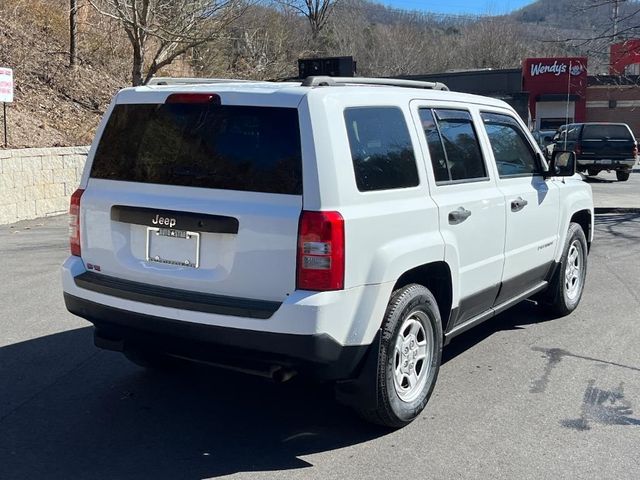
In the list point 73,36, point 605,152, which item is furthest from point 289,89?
point 605,152

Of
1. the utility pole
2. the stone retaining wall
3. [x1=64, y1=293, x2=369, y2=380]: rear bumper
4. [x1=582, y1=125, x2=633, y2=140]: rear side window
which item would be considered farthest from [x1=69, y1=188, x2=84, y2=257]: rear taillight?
[x1=582, y1=125, x2=633, y2=140]: rear side window

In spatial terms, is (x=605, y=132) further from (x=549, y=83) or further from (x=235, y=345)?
(x=549, y=83)

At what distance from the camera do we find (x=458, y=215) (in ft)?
15.4

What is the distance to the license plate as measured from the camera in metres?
3.94

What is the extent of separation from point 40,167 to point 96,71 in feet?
33.0

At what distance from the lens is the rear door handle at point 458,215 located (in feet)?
15.2

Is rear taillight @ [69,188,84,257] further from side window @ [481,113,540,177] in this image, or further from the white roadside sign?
the white roadside sign

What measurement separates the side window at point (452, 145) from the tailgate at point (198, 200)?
1.23 meters

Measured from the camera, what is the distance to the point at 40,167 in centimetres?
1284

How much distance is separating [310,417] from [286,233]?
4.81 feet

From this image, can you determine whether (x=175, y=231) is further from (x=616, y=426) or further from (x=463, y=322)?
(x=616, y=426)

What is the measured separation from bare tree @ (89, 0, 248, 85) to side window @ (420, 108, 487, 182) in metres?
11.8

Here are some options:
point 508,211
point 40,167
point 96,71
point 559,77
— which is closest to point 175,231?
point 508,211

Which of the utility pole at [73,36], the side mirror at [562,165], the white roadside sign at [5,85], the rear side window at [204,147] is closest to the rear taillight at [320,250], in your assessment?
the rear side window at [204,147]
